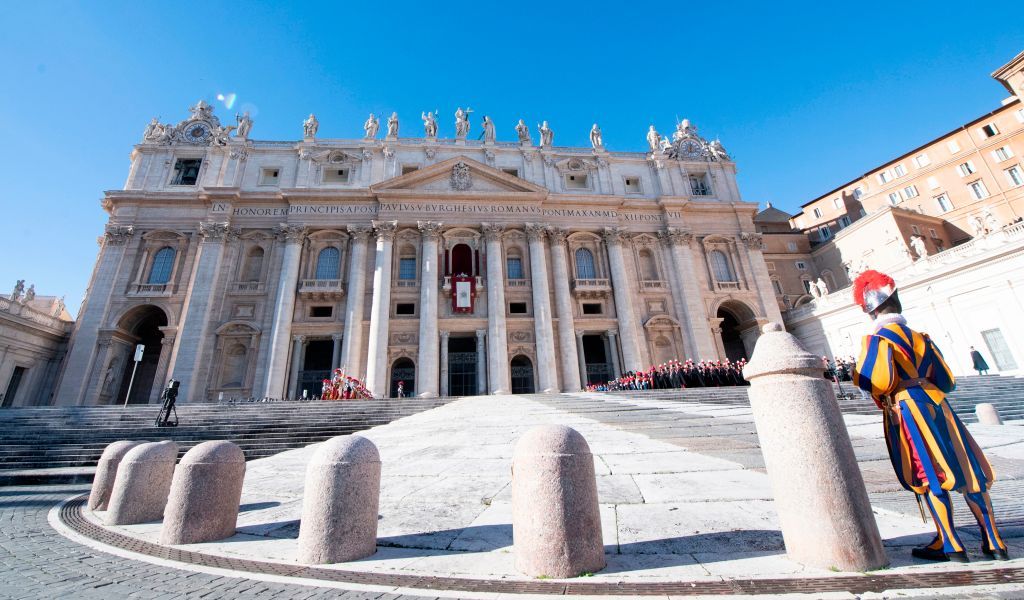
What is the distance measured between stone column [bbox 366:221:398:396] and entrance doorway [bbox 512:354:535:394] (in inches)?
288

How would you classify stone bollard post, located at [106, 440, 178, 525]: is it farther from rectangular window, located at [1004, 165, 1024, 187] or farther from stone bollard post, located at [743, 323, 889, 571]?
rectangular window, located at [1004, 165, 1024, 187]

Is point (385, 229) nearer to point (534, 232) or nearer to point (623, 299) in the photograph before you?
point (534, 232)

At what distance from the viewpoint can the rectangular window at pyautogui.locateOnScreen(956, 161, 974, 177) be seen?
103 ft

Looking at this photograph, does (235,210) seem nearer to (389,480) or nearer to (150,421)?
(150,421)

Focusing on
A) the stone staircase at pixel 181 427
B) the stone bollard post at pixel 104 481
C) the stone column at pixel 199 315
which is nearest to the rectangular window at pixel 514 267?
the stone staircase at pixel 181 427

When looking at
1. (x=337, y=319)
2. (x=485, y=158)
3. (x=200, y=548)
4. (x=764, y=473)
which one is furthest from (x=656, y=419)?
(x=485, y=158)

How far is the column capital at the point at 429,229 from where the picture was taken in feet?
85.4

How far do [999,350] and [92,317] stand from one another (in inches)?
1782

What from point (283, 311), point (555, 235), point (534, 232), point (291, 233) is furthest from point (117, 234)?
point (555, 235)

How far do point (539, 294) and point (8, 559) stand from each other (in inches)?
889

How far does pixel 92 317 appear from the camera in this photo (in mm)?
22906

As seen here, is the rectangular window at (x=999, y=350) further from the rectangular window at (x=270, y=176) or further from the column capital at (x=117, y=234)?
the column capital at (x=117, y=234)

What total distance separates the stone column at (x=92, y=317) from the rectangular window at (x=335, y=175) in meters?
11.6

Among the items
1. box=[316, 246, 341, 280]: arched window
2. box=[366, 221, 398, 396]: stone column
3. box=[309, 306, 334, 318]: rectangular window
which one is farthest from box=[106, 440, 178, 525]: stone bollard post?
box=[316, 246, 341, 280]: arched window
